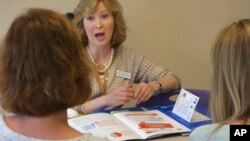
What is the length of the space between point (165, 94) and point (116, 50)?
0.45 m

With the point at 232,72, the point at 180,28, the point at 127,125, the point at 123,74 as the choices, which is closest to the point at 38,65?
the point at 232,72

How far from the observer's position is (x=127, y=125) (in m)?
1.67

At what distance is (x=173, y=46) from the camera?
2.95 metres

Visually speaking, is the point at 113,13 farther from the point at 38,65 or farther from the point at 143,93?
the point at 38,65

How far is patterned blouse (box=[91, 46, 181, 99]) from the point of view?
229 cm

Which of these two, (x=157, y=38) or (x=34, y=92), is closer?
(x=34, y=92)

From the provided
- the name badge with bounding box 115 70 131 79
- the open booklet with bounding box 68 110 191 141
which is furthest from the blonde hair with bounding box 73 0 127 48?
the open booklet with bounding box 68 110 191 141

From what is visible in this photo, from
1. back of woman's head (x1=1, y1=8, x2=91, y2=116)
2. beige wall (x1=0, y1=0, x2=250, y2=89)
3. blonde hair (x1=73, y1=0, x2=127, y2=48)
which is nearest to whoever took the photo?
back of woman's head (x1=1, y1=8, x2=91, y2=116)

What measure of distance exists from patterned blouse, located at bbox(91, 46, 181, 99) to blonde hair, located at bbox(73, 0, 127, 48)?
7 centimetres

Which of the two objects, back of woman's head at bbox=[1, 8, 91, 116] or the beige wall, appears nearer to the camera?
back of woman's head at bbox=[1, 8, 91, 116]

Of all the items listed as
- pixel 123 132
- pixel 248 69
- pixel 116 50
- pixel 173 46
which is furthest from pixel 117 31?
pixel 248 69

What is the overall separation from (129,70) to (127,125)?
2.39ft

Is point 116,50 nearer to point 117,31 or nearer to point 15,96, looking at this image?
point 117,31

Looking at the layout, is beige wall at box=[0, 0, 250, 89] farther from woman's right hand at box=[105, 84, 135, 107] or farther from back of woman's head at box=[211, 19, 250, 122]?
back of woman's head at box=[211, 19, 250, 122]
